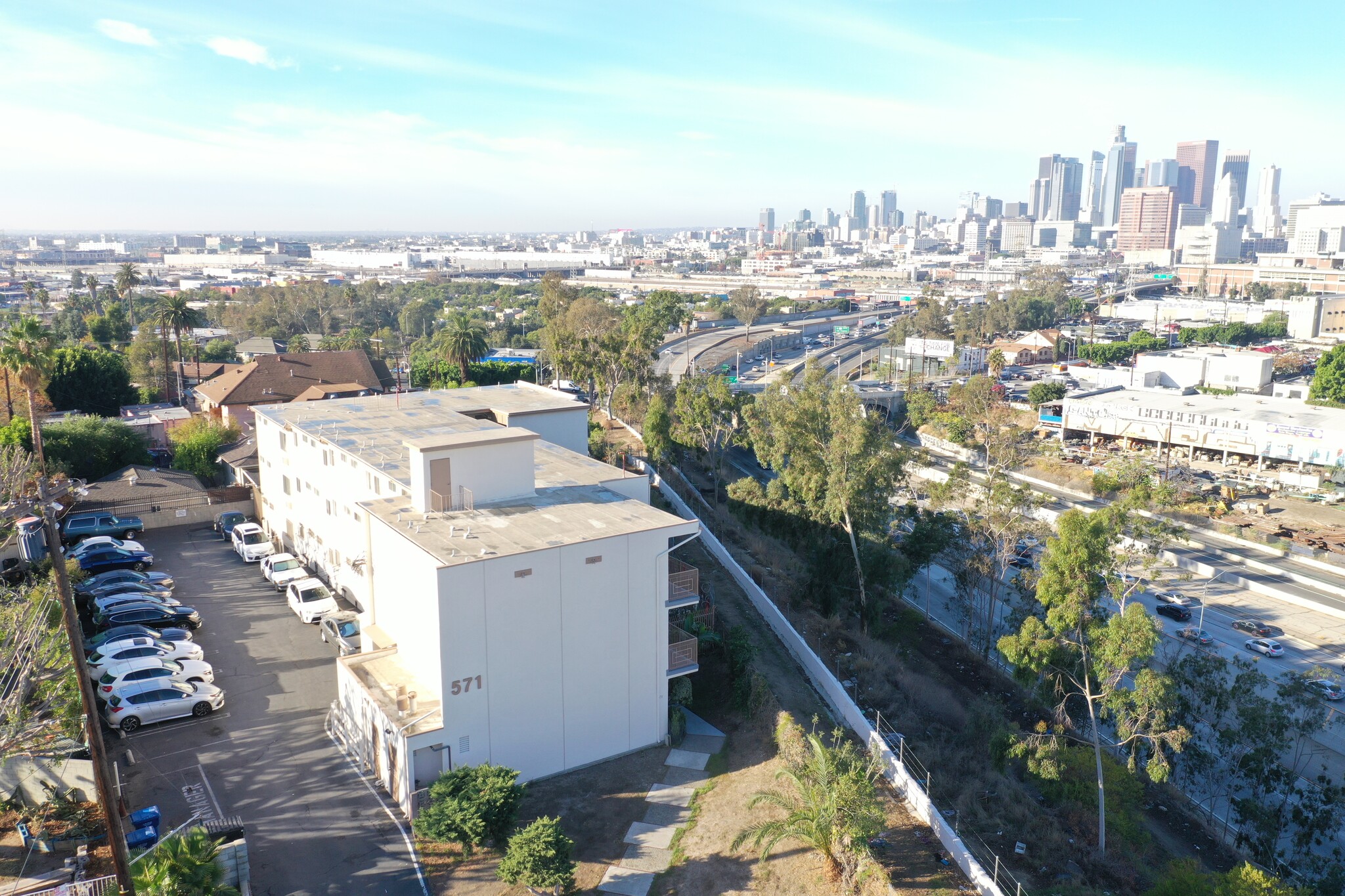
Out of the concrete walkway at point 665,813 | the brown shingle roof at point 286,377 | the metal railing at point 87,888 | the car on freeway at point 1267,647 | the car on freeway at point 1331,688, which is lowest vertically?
the car on freeway at point 1267,647

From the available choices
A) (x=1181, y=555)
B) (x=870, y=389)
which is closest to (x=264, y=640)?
(x=1181, y=555)

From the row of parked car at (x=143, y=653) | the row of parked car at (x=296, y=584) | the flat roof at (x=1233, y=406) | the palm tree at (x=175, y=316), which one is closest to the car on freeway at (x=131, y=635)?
the row of parked car at (x=143, y=653)

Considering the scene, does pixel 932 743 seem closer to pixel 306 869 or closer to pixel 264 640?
pixel 306 869

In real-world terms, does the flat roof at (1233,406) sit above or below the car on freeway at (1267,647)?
above

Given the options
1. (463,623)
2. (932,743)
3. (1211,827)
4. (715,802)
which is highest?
(463,623)

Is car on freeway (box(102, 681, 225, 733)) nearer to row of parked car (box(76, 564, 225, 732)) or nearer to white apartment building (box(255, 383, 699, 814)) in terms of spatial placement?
row of parked car (box(76, 564, 225, 732))

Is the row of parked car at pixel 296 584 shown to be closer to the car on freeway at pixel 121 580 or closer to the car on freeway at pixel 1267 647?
the car on freeway at pixel 121 580

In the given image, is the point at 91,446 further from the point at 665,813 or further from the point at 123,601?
the point at 665,813
